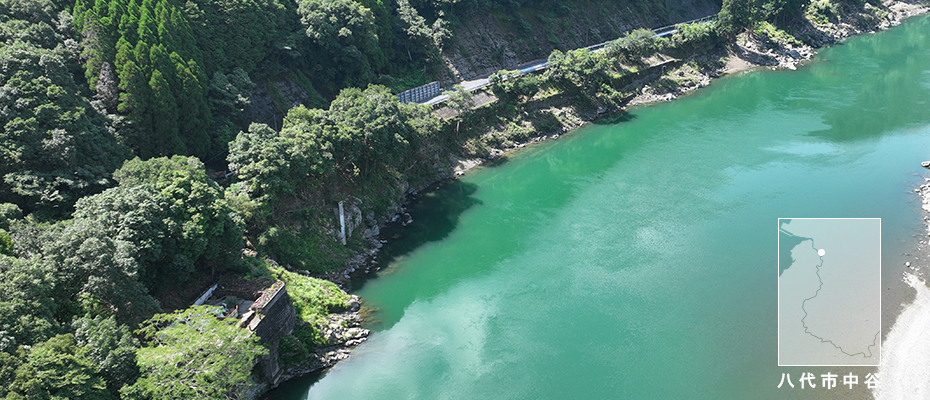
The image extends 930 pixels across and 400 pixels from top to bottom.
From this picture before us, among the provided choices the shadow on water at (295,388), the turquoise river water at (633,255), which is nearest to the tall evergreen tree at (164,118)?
the turquoise river water at (633,255)

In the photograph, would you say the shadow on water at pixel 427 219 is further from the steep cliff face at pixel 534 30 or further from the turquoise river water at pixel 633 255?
the steep cliff face at pixel 534 30

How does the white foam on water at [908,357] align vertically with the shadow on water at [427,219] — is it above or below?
below

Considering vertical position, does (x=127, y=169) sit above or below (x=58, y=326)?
above

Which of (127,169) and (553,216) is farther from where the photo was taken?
(553,216)

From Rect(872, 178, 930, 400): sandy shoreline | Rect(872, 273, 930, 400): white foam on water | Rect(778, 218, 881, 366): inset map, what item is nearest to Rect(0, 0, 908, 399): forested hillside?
Rect(778, 218, 881, 366): inset map

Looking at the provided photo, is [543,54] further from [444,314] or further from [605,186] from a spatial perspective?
[444,314]

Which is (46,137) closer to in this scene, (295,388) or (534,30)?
(295,388)

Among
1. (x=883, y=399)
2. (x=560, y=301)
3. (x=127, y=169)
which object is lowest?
(x=883, y=399)

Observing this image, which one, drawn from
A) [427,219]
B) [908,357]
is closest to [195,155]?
[427,219]

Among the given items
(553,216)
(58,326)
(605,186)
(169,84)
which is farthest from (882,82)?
(58,326)
